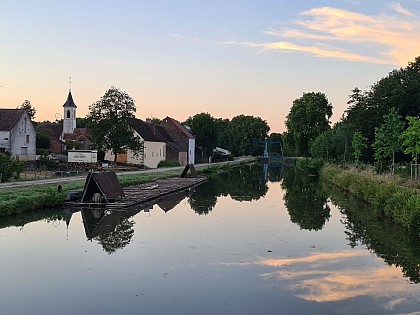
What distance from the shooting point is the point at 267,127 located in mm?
124562

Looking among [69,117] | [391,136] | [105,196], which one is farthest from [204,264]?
[69,117]

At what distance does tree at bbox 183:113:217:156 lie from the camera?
80062 mm

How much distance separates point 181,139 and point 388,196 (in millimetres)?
48523

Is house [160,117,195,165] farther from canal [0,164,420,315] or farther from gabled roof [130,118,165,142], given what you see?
canal [0,164,420,315]

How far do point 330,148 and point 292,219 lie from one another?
39282 mm

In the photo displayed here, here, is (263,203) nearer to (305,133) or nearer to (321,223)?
(321,223)

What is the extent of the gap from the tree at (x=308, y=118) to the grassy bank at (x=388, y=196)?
188 ft

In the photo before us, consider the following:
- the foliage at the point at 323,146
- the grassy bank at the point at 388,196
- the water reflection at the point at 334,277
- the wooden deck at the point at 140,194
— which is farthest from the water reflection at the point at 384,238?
the foliage at the point at 323,146

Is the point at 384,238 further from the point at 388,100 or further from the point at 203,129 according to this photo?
the point at 203,129

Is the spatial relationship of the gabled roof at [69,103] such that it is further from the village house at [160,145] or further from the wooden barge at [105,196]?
the wooden barge at [105,196]

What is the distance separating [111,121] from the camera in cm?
4928

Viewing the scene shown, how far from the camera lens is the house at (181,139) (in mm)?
67988

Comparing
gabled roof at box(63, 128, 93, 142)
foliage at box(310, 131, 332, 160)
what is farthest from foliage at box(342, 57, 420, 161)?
gabled roof at box(63, 128, 93, 142)

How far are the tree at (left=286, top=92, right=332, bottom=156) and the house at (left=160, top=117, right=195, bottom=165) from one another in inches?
1107
